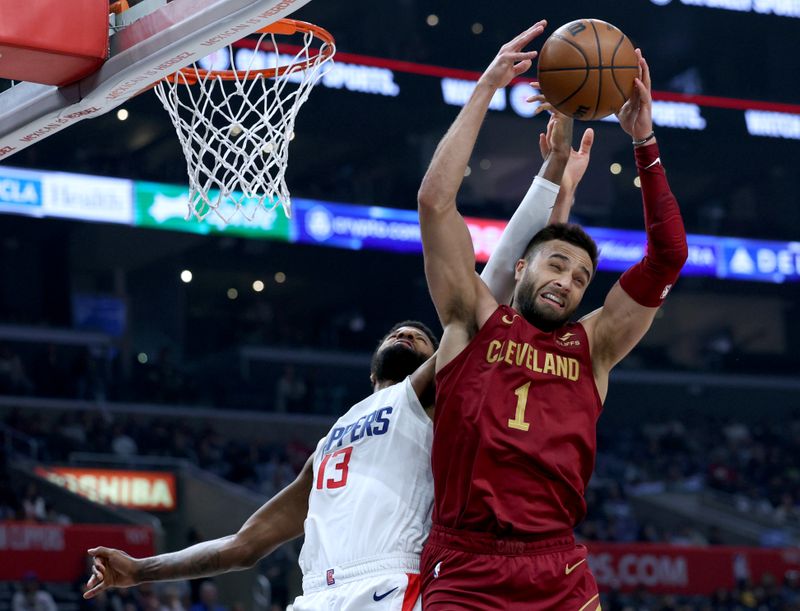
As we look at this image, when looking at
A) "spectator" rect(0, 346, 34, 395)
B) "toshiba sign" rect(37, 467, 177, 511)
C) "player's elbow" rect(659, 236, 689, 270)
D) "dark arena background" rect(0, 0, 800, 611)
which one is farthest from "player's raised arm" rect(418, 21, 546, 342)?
"spectator" rect(0, 346, 34, 395)

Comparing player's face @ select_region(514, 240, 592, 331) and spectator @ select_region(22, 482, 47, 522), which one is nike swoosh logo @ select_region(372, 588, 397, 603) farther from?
spectator @ select_region(22, 482, 47, 522)

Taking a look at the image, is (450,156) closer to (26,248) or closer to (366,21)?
(366,21)

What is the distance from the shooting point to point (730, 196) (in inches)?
1027

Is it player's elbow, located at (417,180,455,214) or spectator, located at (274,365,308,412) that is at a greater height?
player's elbow, located at (417,180,455,214)

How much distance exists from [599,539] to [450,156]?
569 inches

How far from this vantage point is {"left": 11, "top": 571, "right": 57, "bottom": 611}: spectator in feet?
36.2

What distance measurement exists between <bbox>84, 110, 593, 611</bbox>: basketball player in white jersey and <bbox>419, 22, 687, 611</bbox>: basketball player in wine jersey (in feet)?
0.59

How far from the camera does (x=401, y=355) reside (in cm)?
390

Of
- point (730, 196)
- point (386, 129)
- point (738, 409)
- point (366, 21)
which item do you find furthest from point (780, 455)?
point (366, 21)

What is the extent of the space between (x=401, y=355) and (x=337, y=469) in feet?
1.49

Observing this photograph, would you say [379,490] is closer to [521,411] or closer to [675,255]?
[521,411]

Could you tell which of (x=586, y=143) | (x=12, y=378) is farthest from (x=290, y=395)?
(x=586, y=143)

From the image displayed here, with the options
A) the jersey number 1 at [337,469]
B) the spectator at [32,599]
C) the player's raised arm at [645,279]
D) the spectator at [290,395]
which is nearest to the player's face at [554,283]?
the player's raised arm at [645,279]

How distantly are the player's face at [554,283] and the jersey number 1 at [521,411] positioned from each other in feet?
0.73
